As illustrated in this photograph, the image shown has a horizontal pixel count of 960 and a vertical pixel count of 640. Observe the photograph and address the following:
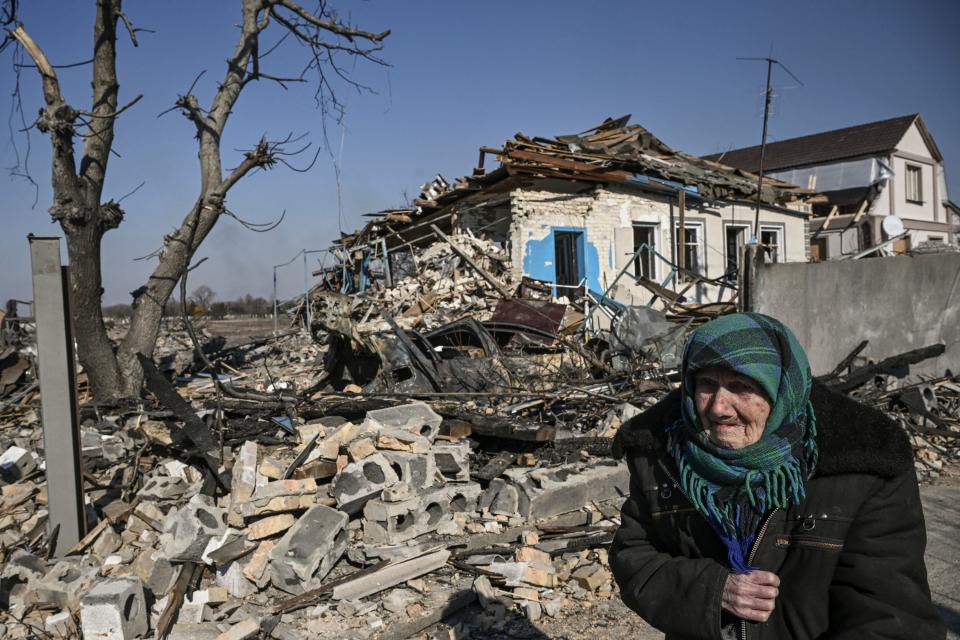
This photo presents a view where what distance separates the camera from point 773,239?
1780 cm

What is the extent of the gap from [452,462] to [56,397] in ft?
9.65

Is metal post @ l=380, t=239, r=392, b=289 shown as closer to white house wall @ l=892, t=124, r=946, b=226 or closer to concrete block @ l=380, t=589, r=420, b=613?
concrete block @ l=380, t=589, r=420, b=613

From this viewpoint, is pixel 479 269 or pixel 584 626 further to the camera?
pixel 479 269

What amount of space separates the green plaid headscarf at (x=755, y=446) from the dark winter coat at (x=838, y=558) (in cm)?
4

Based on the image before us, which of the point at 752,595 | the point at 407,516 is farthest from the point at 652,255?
the point at 752,595

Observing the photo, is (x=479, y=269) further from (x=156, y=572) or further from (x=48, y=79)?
(x=156, y=572)

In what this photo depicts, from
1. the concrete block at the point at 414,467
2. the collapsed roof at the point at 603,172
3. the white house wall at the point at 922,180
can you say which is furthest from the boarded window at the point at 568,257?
the white house wall at the point at 922,180

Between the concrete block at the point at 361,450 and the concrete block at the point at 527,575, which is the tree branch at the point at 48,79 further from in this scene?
the concrete block at the point at 527,575

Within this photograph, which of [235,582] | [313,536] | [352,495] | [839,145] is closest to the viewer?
[235,582]

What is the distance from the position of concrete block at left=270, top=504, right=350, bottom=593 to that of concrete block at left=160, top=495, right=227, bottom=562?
0.59 m

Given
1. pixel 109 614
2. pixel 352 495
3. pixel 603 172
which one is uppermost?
pixel 603 172

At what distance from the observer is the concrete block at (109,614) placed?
11.8 ft

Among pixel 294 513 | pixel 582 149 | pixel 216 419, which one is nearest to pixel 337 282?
pixel 582 149

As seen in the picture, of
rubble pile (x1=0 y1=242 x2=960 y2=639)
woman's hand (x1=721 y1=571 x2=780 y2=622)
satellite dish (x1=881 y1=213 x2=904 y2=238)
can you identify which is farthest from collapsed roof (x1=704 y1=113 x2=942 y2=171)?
woman's hand (x1=721 y1=571 x2=780 y2=622)
